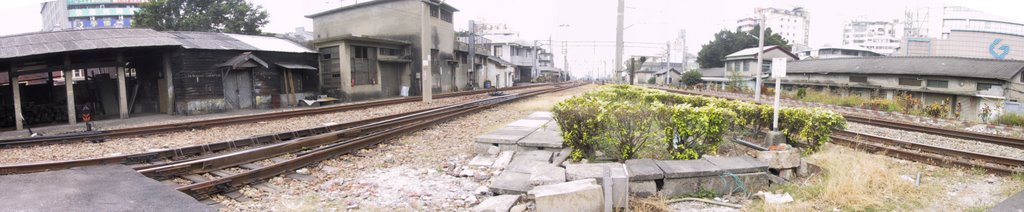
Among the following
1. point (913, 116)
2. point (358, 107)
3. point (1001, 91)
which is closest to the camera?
point (913, 116)

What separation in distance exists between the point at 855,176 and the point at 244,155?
26.3 feet

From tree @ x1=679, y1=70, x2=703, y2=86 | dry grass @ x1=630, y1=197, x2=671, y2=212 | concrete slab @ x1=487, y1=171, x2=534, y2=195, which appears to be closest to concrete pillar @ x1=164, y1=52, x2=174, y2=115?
concrete slab @ x1=487, y1=171, x2=534, y2=195

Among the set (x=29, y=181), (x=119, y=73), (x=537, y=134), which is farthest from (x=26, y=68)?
(x=537, y=134)

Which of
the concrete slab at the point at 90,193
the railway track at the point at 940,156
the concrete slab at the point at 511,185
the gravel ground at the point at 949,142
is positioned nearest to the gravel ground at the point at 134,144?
the concrete slab at the point at 90,193

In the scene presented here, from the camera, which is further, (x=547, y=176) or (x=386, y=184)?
(x=386, y=184)

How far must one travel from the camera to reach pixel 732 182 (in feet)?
16.7

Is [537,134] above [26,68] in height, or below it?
below

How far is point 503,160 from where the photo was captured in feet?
22.4

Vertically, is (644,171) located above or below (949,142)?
above

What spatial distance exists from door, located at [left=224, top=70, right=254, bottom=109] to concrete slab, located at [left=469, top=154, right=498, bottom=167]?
1479 cm

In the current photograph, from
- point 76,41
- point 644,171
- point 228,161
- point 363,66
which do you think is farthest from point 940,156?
point 363,66

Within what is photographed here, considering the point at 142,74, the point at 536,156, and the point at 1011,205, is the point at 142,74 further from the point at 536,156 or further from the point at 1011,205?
the point at 1011,205

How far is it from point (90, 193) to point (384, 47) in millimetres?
21915

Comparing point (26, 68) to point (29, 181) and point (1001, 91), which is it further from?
point (1001, 91)
